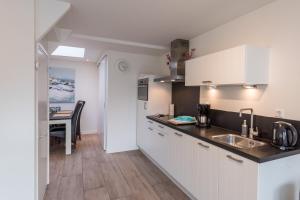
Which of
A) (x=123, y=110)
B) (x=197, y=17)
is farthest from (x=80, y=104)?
(x=197, y=17)

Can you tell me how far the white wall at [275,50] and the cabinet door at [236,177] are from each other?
2.40 feet

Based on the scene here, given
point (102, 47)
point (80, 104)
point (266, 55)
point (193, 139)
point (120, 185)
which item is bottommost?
point (120, 185)

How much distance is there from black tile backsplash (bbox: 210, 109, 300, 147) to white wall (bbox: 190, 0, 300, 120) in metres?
0.06

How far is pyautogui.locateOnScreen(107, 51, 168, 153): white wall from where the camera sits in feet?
13.3

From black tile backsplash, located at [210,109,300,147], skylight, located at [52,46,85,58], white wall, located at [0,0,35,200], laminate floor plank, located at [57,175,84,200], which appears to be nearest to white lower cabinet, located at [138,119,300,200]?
black tile backsplash, located at [210,109,300,147]

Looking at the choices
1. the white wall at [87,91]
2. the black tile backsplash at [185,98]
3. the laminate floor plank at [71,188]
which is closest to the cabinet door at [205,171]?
the black tile backsplash at [185,98]

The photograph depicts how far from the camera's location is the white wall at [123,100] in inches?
160

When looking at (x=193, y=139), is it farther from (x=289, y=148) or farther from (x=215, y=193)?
(x=289, y=148)

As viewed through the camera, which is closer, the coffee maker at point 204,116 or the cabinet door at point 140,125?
the coffee maker at point 204,116

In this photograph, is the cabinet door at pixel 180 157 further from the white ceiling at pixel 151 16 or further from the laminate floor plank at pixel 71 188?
the white ceiling at pixel 151 16

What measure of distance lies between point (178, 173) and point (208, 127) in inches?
31.3

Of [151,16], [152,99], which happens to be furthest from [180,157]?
[151,16]

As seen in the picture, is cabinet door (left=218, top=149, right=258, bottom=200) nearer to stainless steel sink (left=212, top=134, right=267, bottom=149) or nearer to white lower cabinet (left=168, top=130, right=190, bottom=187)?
stainless steel sink (left=212, top=134, right=267, bottom=149)

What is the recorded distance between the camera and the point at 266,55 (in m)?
1.97
